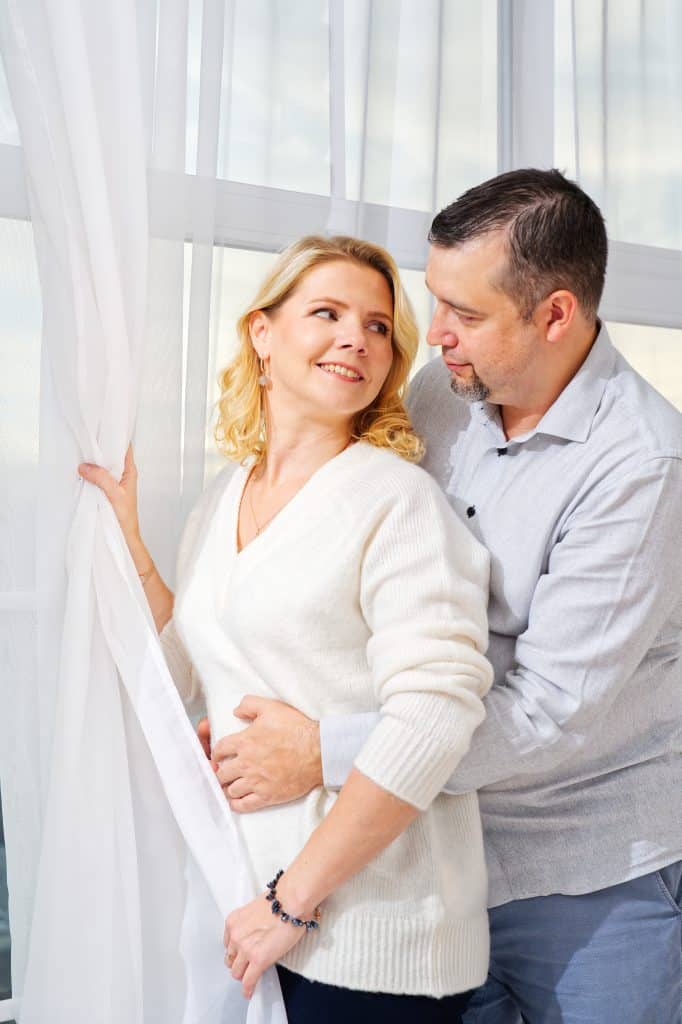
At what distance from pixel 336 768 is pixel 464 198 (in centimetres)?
79

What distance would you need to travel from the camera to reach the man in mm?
1336

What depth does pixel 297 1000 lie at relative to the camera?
4.18 ft

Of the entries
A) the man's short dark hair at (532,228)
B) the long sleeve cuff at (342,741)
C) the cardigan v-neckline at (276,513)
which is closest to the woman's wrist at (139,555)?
the cardigan v-neckline at (276,513)

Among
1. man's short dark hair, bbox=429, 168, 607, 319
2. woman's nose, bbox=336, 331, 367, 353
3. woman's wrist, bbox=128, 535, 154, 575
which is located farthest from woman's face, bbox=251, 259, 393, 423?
woman's wrist, bbox=128, 535, 154, 575

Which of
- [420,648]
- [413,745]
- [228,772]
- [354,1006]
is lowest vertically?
[354,1006]

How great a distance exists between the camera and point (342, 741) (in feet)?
4.14

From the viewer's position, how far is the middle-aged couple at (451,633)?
124cm

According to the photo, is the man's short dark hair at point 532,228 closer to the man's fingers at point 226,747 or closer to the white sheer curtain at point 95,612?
the white sheer curtain at point 95,612

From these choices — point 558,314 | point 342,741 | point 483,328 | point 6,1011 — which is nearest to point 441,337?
point 483,328

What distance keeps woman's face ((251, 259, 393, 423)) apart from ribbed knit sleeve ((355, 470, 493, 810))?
20cm

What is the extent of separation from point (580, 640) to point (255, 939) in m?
0.52

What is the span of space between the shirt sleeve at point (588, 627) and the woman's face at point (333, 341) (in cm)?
35

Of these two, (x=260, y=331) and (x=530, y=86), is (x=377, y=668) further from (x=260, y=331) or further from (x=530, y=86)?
(x=530, y=86)

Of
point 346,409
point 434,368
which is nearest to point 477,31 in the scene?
point 434,368
